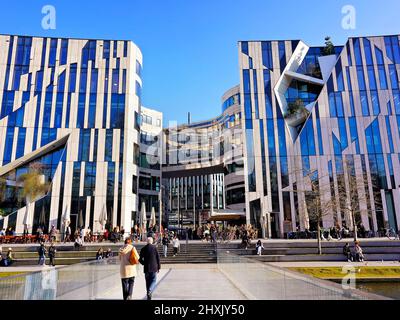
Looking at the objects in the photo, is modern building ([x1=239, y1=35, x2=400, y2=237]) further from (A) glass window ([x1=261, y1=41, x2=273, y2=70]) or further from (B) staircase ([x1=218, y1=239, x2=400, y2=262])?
(B) staircase ([x1=218, y1=239, x2=400, y2=262])

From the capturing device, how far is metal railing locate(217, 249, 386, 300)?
13.6 ft

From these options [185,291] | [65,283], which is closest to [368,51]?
[185,291]

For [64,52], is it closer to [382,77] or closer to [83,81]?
[83,81]

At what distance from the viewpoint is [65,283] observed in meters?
7.45

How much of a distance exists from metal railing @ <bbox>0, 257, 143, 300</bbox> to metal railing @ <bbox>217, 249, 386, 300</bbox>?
15.1ft

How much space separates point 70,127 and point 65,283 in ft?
119

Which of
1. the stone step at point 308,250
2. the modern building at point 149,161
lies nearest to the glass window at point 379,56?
the stone step at point 308,250

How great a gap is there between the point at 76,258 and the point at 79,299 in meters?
16.5

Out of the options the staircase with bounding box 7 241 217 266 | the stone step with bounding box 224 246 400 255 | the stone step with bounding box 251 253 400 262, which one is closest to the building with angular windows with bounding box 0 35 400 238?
the staircase with bounding box 7 241 217 266

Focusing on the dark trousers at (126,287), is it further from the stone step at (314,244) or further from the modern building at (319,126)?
the modern building at (319,126)
